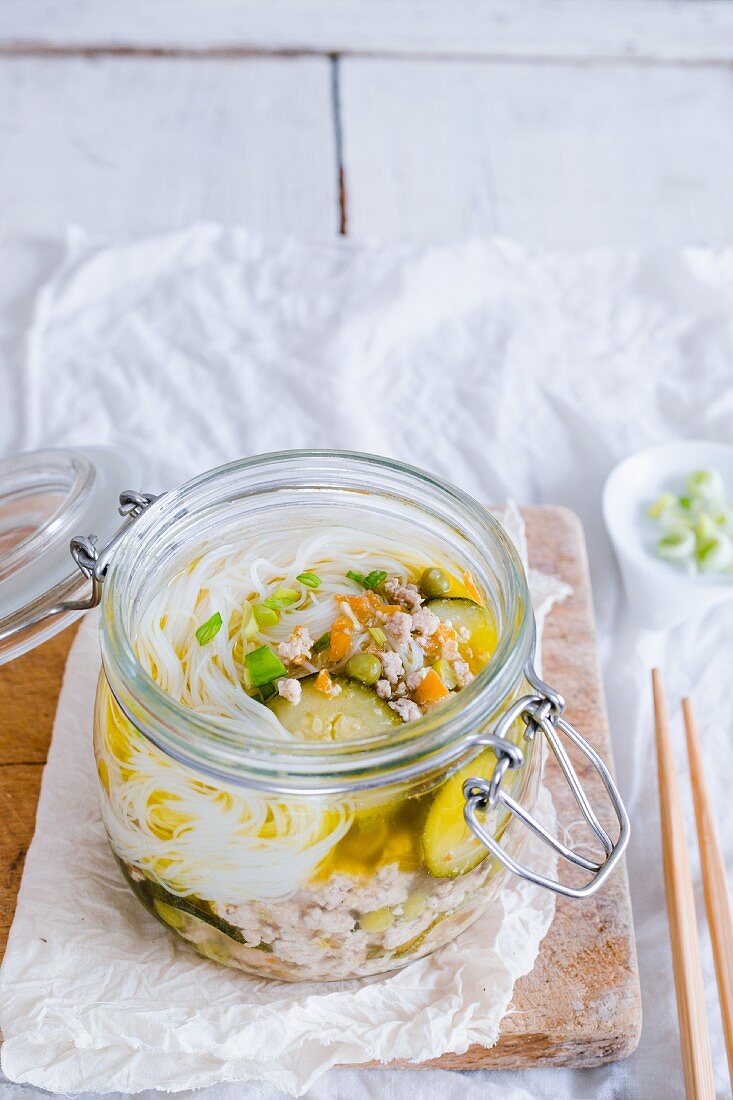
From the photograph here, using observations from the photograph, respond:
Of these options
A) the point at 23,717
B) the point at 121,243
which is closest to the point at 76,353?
the point at 121,243

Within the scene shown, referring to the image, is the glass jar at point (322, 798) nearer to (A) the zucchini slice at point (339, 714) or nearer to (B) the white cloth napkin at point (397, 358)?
(A) the zucchini slice at point (339, 714)

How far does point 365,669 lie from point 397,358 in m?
1.87

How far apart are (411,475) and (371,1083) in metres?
0.95

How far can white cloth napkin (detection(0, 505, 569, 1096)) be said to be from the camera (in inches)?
60.7

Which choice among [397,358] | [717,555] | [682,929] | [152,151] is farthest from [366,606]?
[152,151]

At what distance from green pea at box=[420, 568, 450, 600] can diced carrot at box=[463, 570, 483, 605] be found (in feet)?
0.22

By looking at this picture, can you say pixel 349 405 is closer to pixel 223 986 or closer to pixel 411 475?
pixel 411 475

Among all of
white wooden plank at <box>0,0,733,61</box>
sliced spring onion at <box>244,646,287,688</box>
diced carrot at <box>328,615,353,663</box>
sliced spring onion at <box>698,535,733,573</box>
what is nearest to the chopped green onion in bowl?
sliced spring onion at <box>698,535,733,573</box>

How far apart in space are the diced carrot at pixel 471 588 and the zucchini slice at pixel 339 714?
0.29 m

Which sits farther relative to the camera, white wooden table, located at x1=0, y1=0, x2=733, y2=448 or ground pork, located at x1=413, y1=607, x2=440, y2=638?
white wooden table, located at x1=0, y1=0, x2=733, y2=448

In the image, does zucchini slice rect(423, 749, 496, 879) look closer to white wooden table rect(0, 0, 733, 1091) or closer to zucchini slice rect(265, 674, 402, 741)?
zucchini slice rect(265, 674, 402, 741)

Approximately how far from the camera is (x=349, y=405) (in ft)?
9.79

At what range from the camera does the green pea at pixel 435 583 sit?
5.20 feet

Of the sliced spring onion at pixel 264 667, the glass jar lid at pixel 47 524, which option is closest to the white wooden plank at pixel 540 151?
the glass jar lid at pixel 47 524
